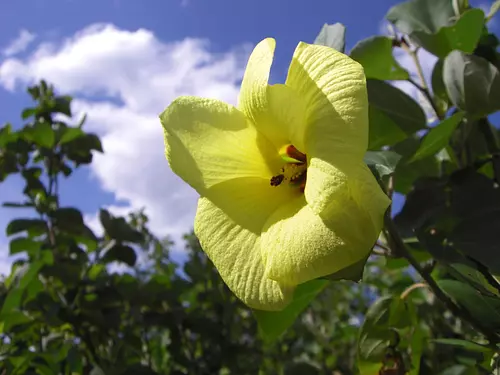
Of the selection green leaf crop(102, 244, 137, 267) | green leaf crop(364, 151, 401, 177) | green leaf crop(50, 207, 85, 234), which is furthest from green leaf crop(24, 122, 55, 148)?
green leaf crop(364, 151, 401, 177)

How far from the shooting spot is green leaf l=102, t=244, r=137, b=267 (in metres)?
2.17

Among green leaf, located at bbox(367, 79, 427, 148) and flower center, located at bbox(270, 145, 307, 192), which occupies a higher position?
green leaf, located at bbox(367, 79, 427, 148)

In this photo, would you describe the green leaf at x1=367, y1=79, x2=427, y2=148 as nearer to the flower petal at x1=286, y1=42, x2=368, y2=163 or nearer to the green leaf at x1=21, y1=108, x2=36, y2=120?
the flower petal at x1=286, y1=42, x2=368, y2=163

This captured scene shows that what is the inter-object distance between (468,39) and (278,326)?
0.69 m

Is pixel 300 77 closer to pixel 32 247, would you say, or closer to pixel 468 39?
pixel 468 39

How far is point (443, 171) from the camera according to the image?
1.29m

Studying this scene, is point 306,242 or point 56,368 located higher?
point 56,368

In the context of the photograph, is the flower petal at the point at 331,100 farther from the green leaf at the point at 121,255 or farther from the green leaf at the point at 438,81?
the green leaf at the point at 121,255

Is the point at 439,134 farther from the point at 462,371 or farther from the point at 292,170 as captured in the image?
the point at 462,371

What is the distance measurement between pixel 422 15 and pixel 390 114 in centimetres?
27

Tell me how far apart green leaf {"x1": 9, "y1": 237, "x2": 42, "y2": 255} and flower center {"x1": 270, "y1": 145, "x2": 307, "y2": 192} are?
1.53 meters

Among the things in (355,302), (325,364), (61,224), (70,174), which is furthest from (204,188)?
(355,302)

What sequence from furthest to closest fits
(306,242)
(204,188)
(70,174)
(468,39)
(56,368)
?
(70,174)
(56,368)
(468,39)
(204,188)
(306,242)

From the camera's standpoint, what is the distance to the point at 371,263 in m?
2.59
